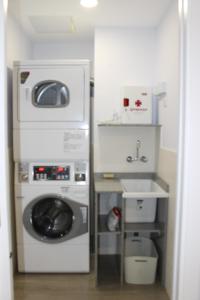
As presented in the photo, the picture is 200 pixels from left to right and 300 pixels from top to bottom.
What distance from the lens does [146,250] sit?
2527mm

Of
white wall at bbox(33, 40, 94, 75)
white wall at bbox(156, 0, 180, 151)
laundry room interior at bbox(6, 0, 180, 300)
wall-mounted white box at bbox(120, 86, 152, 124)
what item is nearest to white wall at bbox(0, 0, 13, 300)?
laundry room interior at bbox(6, 0, 180, 300)

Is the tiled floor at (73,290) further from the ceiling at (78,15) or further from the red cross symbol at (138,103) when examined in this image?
the ceiling at (78,15)

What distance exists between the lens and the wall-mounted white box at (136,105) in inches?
100.0

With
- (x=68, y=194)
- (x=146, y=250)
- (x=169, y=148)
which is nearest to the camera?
(x=169, y=148)

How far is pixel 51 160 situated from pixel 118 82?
1122mm

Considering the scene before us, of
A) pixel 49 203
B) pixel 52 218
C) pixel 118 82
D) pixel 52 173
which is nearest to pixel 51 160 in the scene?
pixel 52 173

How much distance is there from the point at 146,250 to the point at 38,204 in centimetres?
118

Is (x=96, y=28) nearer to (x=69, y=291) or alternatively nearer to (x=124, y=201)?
(x=124, y=201)

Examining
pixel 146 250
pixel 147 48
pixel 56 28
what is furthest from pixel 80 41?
pixel 146 250

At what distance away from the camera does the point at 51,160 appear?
93.1 inches

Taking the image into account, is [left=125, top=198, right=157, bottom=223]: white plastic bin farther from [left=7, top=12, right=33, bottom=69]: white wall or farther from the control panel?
[left=7, top=12, right=33, bottom=69]: white wall

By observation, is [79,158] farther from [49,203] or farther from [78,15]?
[78,15]

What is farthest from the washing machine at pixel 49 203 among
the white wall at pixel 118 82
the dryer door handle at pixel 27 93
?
the dryer door handle at pixel 27 93

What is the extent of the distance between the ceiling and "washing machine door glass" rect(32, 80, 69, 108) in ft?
2.14
